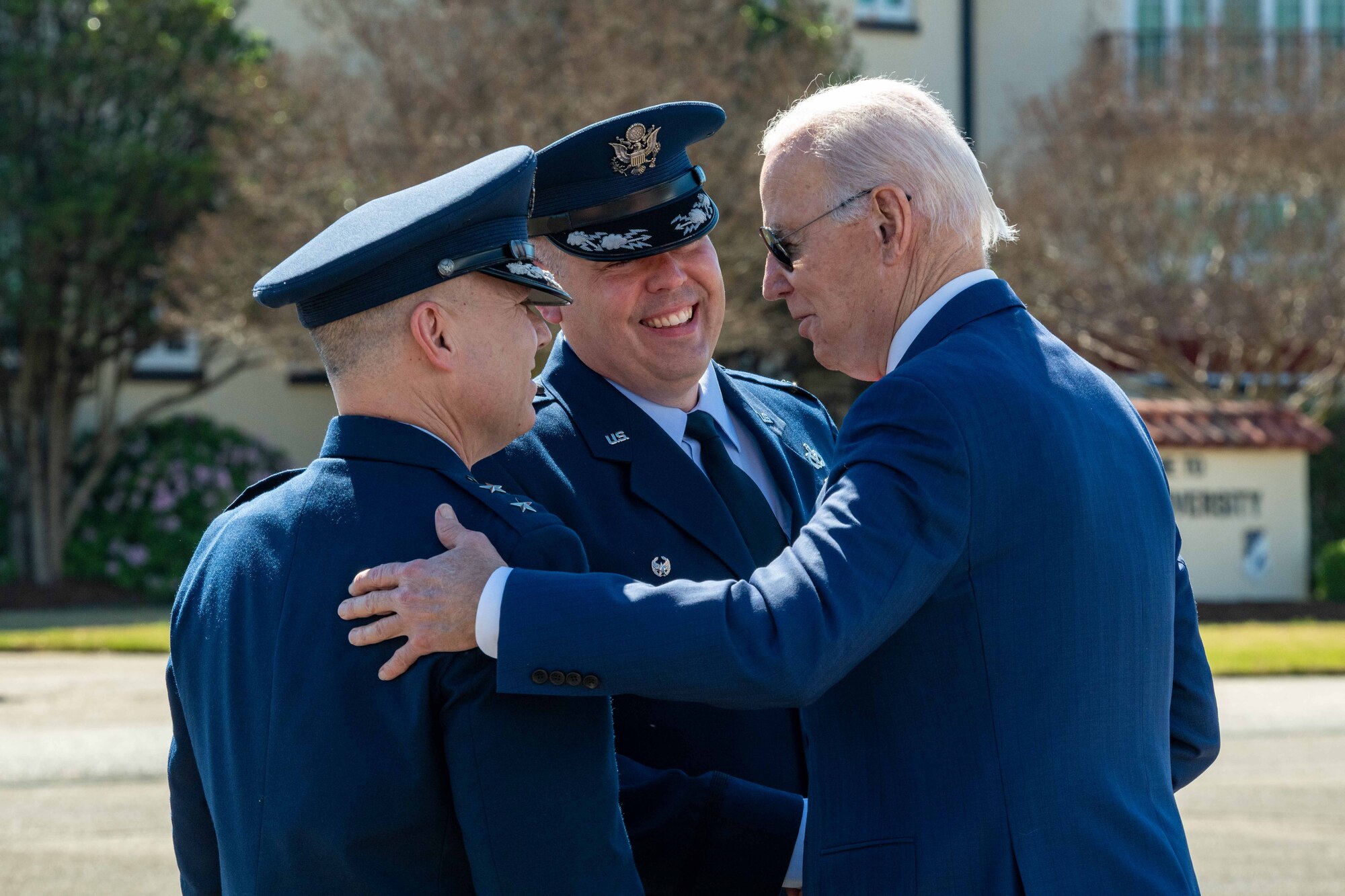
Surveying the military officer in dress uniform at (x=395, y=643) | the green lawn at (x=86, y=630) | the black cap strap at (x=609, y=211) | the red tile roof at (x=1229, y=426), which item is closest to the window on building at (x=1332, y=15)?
the red tile roof at (x=1229, y=426)

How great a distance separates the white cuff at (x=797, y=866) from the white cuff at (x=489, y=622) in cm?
84

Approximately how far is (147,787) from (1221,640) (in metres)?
9.26

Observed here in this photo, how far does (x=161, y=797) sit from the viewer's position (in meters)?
7.88

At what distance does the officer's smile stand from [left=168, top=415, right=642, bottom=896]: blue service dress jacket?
1.03m

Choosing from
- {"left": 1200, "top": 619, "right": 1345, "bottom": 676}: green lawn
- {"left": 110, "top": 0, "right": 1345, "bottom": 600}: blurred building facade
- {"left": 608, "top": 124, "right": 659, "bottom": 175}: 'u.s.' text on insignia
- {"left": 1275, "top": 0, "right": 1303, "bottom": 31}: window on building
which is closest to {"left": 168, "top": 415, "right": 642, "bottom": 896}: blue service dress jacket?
{"left": 608, "top": 124, "right": 659, "bottom": 175}: 'u.s.' text on insignia

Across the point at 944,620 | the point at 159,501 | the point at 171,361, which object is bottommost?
the point at 159,501

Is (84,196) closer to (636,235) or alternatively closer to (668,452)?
(636,235)

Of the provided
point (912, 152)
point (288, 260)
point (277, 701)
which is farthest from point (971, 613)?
point (288, 260)

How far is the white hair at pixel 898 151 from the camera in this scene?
2.41 metres

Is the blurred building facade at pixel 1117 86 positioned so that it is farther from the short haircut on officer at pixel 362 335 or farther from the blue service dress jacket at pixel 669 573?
the short haircut on officer at pixel 362 335

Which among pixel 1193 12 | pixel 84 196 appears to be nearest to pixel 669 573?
pixel 84 196

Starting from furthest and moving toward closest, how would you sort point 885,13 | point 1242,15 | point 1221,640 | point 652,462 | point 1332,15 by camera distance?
point 1332,15
point 885,13
point 1242,15
point 1221,640
point 652,462

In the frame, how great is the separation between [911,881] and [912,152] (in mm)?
1104

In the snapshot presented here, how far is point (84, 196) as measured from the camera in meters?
16.1
